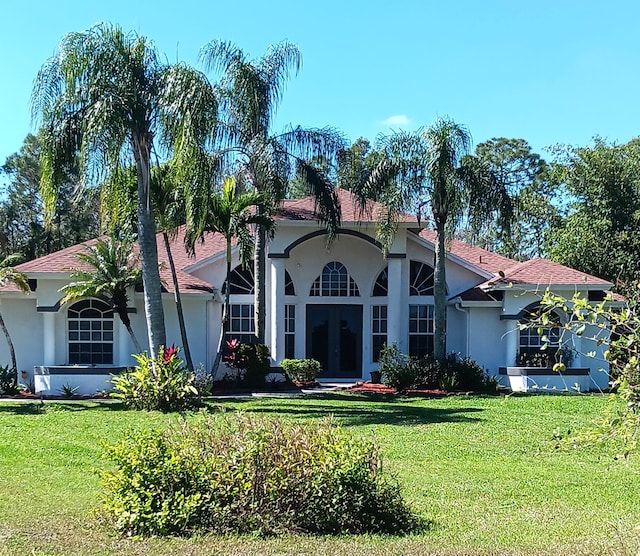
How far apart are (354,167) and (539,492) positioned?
48.4ft

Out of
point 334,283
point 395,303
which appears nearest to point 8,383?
point 334,283

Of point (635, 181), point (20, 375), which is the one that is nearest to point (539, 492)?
point (20, 375)

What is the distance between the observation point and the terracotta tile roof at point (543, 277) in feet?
67.8

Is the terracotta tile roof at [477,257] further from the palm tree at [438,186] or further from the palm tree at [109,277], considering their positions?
the palm tree at [109,277]

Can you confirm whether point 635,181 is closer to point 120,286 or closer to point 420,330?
point 420,330

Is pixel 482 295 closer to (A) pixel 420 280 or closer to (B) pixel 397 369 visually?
(A) pixel 420 280

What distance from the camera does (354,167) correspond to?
2162 cm

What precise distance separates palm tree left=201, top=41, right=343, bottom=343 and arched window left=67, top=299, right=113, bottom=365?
4.59 meters

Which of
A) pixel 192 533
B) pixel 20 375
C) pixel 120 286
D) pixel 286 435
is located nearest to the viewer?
pixel 192 533

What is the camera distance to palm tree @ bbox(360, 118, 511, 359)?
64.4 ft

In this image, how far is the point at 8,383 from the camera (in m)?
19.1

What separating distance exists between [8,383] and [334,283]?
1060 centimetres

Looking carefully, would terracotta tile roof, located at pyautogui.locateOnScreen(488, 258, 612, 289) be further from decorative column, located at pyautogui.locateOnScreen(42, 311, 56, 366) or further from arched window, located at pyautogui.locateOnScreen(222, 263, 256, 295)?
decorative column, located at pyautogui.locateOnScreen(42, 311, 56, 366)

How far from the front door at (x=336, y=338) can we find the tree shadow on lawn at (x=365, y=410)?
510cm
